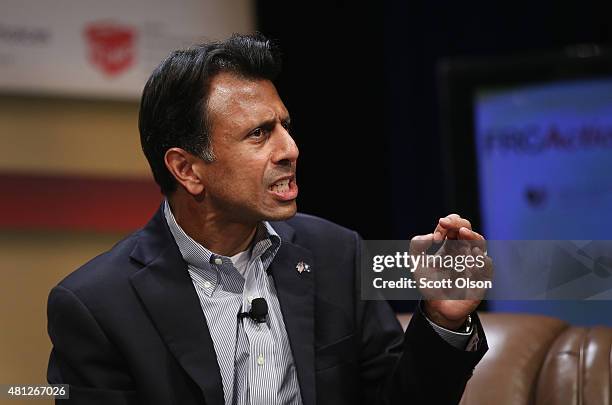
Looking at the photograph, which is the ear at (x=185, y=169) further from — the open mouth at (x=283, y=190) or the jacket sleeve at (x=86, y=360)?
the jacket sleeve at (x=86, y=360)

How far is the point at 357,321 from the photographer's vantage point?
7.27ft

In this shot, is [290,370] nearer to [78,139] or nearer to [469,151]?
[469,151]

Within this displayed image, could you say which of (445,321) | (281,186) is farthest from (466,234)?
(281,186)

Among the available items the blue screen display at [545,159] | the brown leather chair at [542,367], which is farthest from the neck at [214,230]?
the blue screen display at [545,159]

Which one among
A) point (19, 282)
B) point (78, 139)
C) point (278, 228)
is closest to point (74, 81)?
point (78, 139)

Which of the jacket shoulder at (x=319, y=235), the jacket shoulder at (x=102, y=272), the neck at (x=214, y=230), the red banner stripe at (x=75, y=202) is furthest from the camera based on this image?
the red banner stripe at (x=75, y=202)

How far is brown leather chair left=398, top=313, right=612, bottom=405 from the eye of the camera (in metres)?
2.15

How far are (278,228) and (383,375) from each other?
1.39 ft

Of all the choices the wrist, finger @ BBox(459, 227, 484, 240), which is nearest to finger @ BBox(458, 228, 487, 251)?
finger @ BBox(459, 227, 484, 240)

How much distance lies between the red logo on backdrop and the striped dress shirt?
2144 millimetres

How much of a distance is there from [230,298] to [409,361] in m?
0.41

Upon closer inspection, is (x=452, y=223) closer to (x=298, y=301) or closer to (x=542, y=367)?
(x=298, y=301)

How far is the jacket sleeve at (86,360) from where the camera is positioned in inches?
79.0

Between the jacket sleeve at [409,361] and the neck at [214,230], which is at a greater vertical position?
the neck at [214,230]
